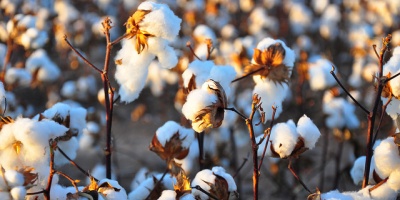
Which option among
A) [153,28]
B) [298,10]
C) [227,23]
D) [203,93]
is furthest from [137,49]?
[298,10]

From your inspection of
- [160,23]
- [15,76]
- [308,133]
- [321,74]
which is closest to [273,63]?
[308,133]

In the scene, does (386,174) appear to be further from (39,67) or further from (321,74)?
(39,67)

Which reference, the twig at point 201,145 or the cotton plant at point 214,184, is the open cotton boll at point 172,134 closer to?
the twig at point 201,145

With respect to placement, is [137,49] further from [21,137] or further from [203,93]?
[21,137]

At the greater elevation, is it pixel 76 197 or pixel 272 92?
pixel 272 92

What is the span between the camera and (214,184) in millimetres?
1302

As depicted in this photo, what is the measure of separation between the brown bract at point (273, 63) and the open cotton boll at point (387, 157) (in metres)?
0.34

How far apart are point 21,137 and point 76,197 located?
5.7 inches

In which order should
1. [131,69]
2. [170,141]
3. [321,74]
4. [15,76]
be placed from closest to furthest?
[131,69] → [170,141] → [15,76] → [321,74]

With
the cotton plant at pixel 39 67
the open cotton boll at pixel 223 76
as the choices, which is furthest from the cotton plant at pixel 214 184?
the cotton plant at pixel 39 67

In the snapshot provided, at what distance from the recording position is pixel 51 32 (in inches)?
188

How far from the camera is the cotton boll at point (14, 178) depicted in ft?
3.37

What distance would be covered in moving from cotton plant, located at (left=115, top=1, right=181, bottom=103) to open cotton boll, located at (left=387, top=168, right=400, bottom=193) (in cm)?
51

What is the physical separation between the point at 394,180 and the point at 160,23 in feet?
1.81
